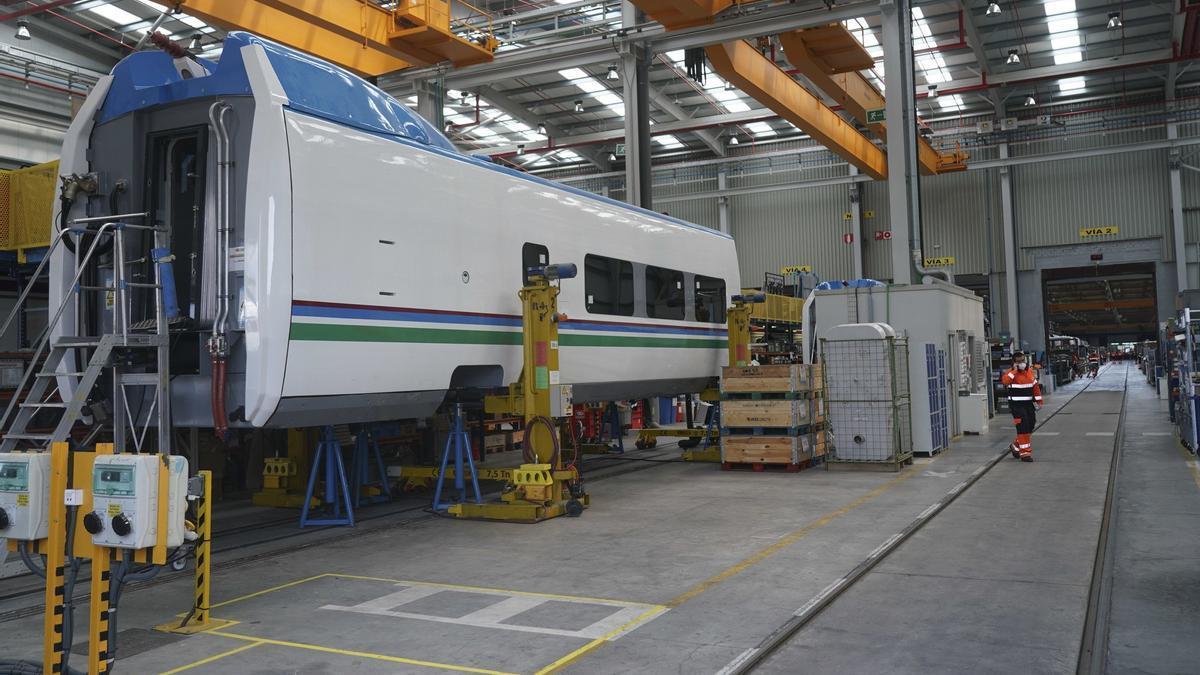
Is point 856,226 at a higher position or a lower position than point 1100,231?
higher

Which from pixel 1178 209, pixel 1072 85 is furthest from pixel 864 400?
pixel 1072 85

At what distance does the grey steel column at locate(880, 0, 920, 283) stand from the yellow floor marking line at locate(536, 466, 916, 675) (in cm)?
805

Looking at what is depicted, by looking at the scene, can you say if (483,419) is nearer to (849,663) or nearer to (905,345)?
(905,345)

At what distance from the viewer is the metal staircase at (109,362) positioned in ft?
17.1

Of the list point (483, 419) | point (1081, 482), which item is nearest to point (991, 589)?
point (1081, 482)

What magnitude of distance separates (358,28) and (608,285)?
7.47m

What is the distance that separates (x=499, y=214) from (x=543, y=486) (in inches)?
107

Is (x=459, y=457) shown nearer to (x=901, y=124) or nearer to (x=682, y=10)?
(x=682, y=10)

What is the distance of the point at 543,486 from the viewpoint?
29.5 feet

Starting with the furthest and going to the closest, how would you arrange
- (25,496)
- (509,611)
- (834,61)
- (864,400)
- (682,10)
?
(834,61) → (682,10) → (864,400) → (509,611) → (25,496)

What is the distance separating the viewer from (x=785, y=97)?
20906 mm

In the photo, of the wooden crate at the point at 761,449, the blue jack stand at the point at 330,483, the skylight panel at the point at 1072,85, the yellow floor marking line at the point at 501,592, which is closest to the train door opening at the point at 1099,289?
the skylight panel at the point at 1072,85

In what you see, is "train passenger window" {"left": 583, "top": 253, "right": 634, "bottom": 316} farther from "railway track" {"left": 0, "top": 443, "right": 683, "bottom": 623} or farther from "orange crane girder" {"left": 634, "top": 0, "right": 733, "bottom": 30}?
"orange crane girder" {"left": 634, "top": 0, "right": 733, "bottom": 30}

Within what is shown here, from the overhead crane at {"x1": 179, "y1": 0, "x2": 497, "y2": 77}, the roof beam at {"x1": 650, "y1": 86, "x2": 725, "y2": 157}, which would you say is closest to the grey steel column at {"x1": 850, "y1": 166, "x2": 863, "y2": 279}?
the roof beam at {"x1": 650, "y1": 86, "x2": 725, "y2": 157}
